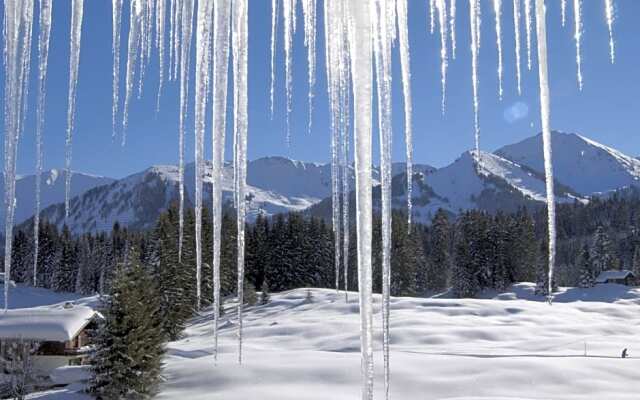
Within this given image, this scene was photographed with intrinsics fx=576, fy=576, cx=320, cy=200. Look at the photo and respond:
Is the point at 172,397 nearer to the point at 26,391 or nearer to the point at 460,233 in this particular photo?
the point at 26,391

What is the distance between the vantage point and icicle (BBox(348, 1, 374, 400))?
1.81 m

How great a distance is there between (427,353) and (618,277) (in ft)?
147

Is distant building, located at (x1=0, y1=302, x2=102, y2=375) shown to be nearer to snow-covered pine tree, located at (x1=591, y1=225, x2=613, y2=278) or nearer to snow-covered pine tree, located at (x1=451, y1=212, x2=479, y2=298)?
snow-covered pine tree, located at (x1=451, y1=212, x2=479, y2=298)

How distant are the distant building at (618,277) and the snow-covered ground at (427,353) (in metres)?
22.9

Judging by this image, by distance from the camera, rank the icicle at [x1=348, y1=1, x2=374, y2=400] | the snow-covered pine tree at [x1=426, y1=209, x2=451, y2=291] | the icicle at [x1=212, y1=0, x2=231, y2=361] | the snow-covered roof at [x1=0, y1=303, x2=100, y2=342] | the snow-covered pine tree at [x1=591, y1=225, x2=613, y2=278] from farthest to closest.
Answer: the snow-covered pine tree at [x1=426, y1=209, x2=451, y2=291]
the snow-covered pine tree at [x1=591, y1=225, x2=613, y2=278]
the snow-covered roof at [x1=0, y1=303, x2=100, y2=342]
the icicle at [x1=212, y1=0, x2=231, y2=361]
the icicle at [x1=348, y1=1, x2=374, y2=400]

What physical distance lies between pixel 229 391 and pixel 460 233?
47.0 m

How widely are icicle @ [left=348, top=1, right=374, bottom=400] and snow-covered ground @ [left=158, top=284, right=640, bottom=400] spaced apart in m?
11.2

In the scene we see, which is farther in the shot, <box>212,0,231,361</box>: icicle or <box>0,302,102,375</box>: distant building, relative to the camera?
<box>0,302,102,375</box>: distant building

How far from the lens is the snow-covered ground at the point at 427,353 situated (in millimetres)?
14422

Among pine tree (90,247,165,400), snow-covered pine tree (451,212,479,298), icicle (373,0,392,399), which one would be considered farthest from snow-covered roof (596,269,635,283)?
icicle (373,0,392,399)

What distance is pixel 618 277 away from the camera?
2237 inches

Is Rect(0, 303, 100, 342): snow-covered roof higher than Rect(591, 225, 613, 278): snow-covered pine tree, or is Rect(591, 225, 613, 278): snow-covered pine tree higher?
Rect(591, 225, 613, 278): snow-covered pine tree

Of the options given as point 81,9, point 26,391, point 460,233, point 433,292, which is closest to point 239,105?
point 81,9

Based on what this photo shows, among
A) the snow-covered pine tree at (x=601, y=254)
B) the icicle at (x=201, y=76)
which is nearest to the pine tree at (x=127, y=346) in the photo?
the icicle at (x=201, y=76)
